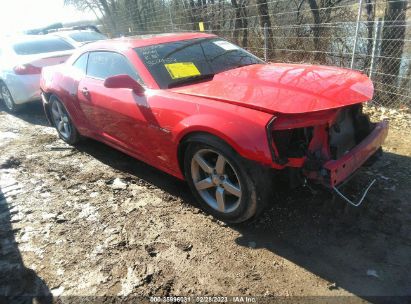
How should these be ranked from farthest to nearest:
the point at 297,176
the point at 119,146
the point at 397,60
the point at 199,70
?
the point at 397,60, the point at 119,146, the point at 199,70, the point at 297,176

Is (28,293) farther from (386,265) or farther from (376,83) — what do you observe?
(376,83)

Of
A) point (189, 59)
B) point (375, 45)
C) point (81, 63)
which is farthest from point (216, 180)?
point (375, 45)

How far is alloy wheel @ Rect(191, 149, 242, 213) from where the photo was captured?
9.94 feet

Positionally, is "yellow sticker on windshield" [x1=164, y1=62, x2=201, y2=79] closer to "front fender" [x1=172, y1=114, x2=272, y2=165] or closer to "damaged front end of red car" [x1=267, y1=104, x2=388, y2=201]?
"front fender" [x1=172, y1=114, x2=272, y2=165]

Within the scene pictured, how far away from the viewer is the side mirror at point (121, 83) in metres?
3.39

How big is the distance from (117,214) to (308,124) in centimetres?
201

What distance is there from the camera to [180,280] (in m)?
2.65

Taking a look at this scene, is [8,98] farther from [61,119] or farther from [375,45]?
[375,45]

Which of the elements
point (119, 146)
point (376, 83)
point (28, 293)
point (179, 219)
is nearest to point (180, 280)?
point (179, 219)

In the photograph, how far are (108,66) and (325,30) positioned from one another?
4.55m

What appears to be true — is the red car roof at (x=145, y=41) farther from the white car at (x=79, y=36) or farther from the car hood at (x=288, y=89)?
the white car at (x=79, y=36)

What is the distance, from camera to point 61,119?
17.8ft

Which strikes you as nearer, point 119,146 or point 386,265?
point 386,265

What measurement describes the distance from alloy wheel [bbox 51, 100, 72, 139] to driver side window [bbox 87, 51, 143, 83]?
108 cm
